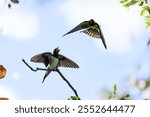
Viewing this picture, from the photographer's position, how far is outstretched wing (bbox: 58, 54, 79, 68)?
2.74 metres

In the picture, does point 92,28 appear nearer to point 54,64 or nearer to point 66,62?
point 66,62

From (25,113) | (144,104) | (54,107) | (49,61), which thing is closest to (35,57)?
(49,61)

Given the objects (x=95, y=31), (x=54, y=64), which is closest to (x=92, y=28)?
(x=95, y=31)

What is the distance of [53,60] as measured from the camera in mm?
2750

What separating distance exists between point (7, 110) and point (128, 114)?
130 centimetres

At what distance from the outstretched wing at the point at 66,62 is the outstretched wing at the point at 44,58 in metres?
0.10

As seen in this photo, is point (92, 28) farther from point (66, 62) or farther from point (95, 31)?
point (66, 62)

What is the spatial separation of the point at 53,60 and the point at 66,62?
5.0 inches

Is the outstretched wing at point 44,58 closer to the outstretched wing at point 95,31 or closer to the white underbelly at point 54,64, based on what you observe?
the white underbelly at point 54,64

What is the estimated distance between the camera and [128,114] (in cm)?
297

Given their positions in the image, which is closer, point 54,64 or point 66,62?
point 54,64

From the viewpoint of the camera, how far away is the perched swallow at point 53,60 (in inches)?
105

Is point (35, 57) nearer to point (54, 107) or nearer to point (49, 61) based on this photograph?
point (49, 61)

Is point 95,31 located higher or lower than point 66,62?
higher
